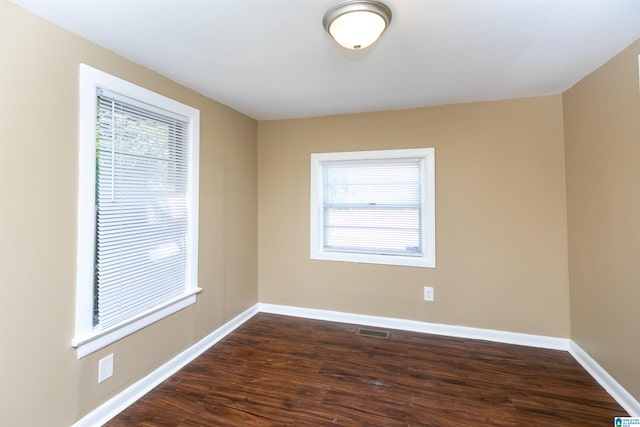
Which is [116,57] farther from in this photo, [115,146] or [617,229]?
[617,229]

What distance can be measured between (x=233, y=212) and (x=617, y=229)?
3.07 m

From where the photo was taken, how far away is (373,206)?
318 centimetres

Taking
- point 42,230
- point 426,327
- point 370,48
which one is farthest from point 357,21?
point 426,327

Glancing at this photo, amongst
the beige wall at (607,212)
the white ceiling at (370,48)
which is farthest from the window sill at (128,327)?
the beige wall at (607,212)

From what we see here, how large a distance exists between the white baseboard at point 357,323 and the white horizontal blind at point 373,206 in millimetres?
739

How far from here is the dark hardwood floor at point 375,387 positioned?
1.79 metres

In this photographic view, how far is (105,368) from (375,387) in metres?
1.77

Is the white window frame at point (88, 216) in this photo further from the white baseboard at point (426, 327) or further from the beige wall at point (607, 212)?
the beige wall at point (607, 212)

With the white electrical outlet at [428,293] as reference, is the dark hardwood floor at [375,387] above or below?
below

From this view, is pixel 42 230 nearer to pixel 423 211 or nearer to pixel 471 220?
pixel 423 211

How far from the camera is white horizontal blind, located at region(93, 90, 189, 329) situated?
5.87 feet

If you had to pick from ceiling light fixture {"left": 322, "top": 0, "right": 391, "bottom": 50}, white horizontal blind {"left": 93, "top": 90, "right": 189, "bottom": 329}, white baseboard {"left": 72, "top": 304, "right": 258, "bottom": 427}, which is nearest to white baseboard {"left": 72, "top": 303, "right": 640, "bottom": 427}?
white baseboard {"left": 72, "top": 304, "right": 258, "bottom": 427}

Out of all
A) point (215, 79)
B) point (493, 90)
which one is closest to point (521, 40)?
point (493, 90)

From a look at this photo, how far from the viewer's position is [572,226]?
248 cm
